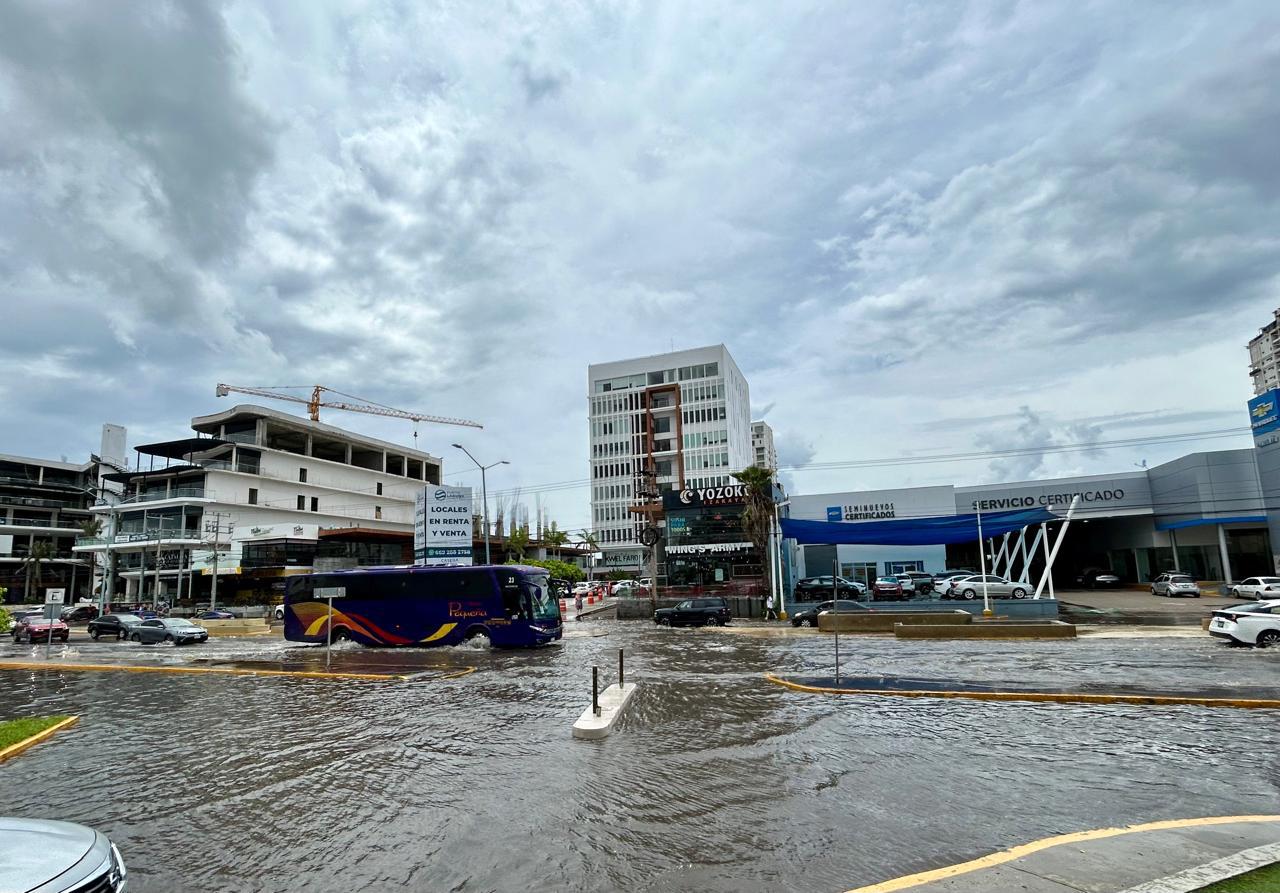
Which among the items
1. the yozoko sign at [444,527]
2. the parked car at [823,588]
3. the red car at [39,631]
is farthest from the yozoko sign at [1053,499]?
the red car at [39,631]

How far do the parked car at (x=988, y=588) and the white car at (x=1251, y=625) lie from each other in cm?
1678

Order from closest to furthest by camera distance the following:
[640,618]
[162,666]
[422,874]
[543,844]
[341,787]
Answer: [422,874] < [543,844] < [341,787] < [162,666] < [640,618]

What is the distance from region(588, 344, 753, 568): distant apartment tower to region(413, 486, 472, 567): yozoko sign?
6168 centimetres

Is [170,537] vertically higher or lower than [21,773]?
higher

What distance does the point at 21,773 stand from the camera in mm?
10625

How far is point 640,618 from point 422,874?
40.1 m

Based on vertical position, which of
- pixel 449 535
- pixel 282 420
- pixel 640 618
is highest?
pixel 282 420

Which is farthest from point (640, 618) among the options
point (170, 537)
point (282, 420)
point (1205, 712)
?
point (282, 420)

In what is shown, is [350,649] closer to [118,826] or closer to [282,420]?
[118,826]

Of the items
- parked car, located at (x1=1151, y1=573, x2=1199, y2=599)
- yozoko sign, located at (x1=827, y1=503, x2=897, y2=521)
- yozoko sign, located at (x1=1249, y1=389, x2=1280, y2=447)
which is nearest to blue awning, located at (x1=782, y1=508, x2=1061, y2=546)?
parked car, located at (x1=1151, y1=573, x2=1199, y2=599)

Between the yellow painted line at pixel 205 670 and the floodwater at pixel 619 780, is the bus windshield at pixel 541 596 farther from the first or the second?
the floodwater at pixel 619 780

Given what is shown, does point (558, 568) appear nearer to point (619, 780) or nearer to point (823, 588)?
point (823, 588)

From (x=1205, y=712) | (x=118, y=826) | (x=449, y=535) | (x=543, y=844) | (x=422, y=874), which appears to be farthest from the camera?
(x=449, y=535)

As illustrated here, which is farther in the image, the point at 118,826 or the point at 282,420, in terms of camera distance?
the point at 282,420
